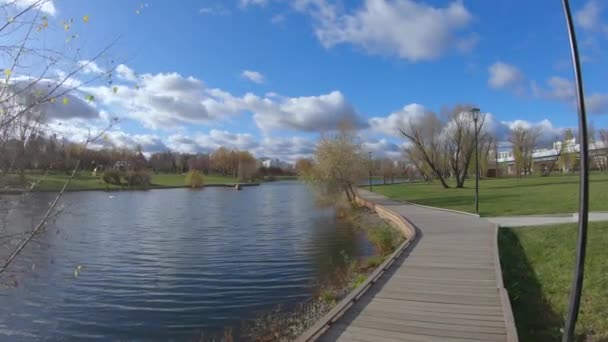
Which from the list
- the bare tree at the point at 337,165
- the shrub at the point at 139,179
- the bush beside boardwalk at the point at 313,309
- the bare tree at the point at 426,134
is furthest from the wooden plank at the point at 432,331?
the shrub at the point at 139,179

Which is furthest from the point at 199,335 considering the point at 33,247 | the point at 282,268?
the point at 33,247

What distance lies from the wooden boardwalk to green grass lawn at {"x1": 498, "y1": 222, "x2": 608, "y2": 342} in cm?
66

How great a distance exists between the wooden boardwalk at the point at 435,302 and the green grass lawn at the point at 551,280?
66 centimetres

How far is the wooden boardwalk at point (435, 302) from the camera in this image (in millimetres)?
5289

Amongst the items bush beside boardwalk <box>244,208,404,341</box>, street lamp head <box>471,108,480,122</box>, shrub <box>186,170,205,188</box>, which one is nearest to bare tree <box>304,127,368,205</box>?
street lamp head <box>471,108,480,122</box>

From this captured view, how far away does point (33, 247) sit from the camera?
1592cm

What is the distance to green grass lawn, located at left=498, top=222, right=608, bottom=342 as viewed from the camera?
6.53 m

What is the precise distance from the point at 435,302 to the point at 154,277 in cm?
909

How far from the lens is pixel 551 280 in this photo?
336 inches

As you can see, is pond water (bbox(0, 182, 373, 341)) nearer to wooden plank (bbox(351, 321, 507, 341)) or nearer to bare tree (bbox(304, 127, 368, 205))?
wooden plank (bbox(351, 321, 507, 341))

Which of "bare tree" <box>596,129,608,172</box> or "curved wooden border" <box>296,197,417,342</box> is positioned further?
"bare tree" <box>596,129,608,172</box>

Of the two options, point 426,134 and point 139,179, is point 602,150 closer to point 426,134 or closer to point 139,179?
Result: point 426,134

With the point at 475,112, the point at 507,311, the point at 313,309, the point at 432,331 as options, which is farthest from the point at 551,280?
the point at 475,112

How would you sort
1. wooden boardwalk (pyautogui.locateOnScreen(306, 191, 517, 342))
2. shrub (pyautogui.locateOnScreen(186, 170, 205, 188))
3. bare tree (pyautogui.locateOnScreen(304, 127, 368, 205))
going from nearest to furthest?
wooden boardwalk (pyautogui.locateOnScreen(306, 191, 517, 342))
bare tree (pyautogui.locateOnScreen(304, 127, 368, 205))
shrub (pyautogui.locateOnScreen(186, 170, 205, 188))
